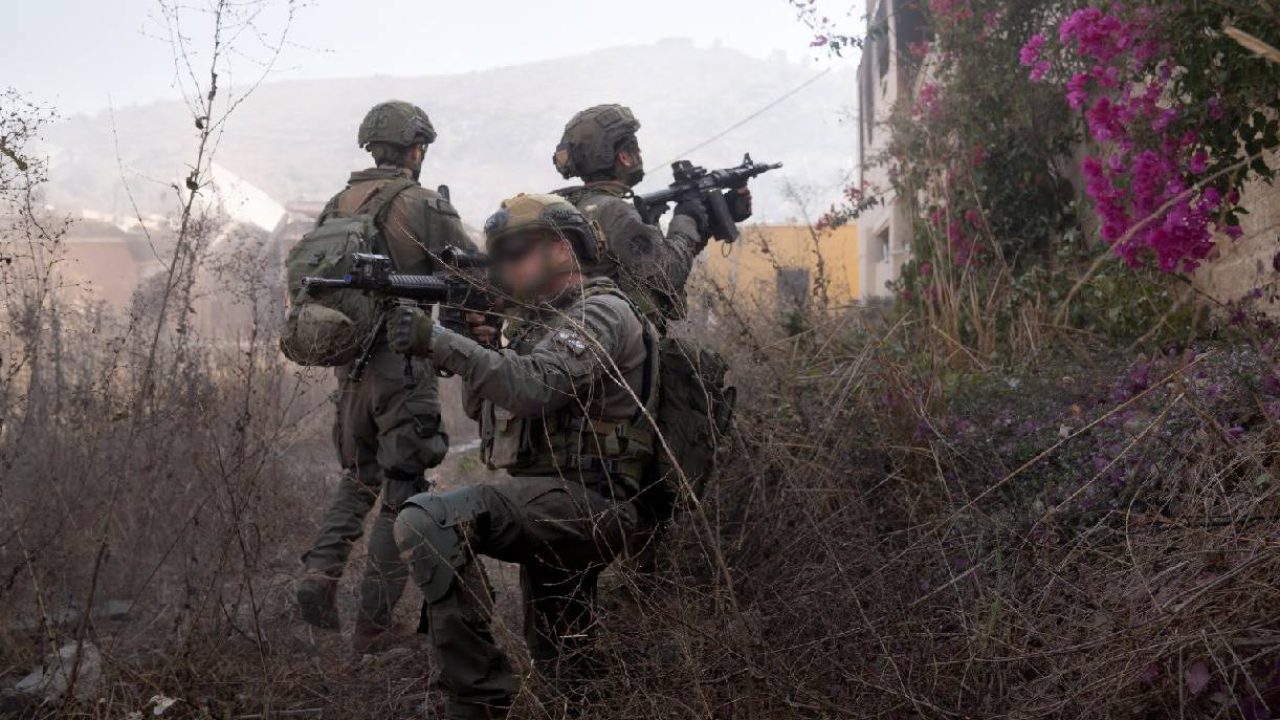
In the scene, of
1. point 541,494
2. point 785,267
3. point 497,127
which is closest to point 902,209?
point 785,267

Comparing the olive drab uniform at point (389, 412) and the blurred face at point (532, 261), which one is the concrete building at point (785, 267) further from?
the olive drab uniform at point (389, 412)

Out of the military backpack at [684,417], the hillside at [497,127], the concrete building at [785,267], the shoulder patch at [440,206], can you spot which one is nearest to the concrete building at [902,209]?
the concrete building at [785,267]

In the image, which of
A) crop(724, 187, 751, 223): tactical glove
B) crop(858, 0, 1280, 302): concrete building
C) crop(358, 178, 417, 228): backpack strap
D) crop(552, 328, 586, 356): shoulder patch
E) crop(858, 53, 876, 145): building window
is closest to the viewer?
crop(552, 328, 586, 356): shoulder patch

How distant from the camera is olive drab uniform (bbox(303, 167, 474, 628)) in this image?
15.8ft

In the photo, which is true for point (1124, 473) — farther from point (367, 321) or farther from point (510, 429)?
point (367, 321)

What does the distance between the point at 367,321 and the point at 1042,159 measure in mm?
4608

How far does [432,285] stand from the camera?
373 centimetres

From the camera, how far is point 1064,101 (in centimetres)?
753

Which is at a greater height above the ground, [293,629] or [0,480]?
[0,480]

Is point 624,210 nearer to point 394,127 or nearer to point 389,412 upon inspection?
point 394,127

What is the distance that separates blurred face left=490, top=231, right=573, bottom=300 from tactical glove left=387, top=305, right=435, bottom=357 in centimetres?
40

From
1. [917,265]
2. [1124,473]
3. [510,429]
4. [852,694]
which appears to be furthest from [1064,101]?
[852,694]

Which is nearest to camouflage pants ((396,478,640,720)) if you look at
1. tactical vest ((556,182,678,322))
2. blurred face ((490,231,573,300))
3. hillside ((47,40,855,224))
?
blurred face ((490,231,573,300))

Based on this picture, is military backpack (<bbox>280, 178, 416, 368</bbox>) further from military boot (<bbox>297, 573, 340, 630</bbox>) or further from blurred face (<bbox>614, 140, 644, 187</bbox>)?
blurred face (<bbox>614, 140, 644, 187</bbox>)
